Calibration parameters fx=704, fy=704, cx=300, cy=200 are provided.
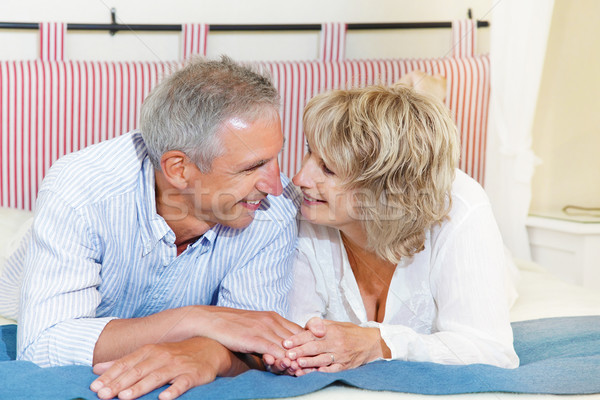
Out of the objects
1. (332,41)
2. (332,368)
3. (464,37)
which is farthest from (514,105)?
(332,368)

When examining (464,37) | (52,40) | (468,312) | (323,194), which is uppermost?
(464,37)

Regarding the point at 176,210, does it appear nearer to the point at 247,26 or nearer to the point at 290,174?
the point at 290,174

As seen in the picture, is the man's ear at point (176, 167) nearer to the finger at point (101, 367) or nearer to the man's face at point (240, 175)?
the man's face at point (240, 175)

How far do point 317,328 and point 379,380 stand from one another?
154 millimetres

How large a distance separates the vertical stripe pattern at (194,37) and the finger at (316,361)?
151 centimetres

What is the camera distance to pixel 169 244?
4.69ft

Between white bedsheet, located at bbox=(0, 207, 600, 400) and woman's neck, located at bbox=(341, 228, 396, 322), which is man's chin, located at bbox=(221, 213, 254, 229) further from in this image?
white bedsheet, located at bbox=(0, 207, 600, 400)

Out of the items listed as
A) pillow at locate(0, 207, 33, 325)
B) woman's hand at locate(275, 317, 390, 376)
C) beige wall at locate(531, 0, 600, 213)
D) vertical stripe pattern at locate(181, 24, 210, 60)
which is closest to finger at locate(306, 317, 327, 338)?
woman's hand at locate(275, 317, 390, 376)

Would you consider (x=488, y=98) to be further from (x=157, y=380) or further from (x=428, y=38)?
(x=157, y=380)

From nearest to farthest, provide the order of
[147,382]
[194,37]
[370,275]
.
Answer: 1. [147,382]
2. [370,275]
3. [194,37]

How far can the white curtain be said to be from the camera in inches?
101

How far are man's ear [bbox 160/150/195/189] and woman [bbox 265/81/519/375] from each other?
0.77 feet

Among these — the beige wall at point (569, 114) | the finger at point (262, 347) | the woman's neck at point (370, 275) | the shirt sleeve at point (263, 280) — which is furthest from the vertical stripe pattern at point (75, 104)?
the finger at point (262, 347)

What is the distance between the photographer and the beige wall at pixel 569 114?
9.38 feet
